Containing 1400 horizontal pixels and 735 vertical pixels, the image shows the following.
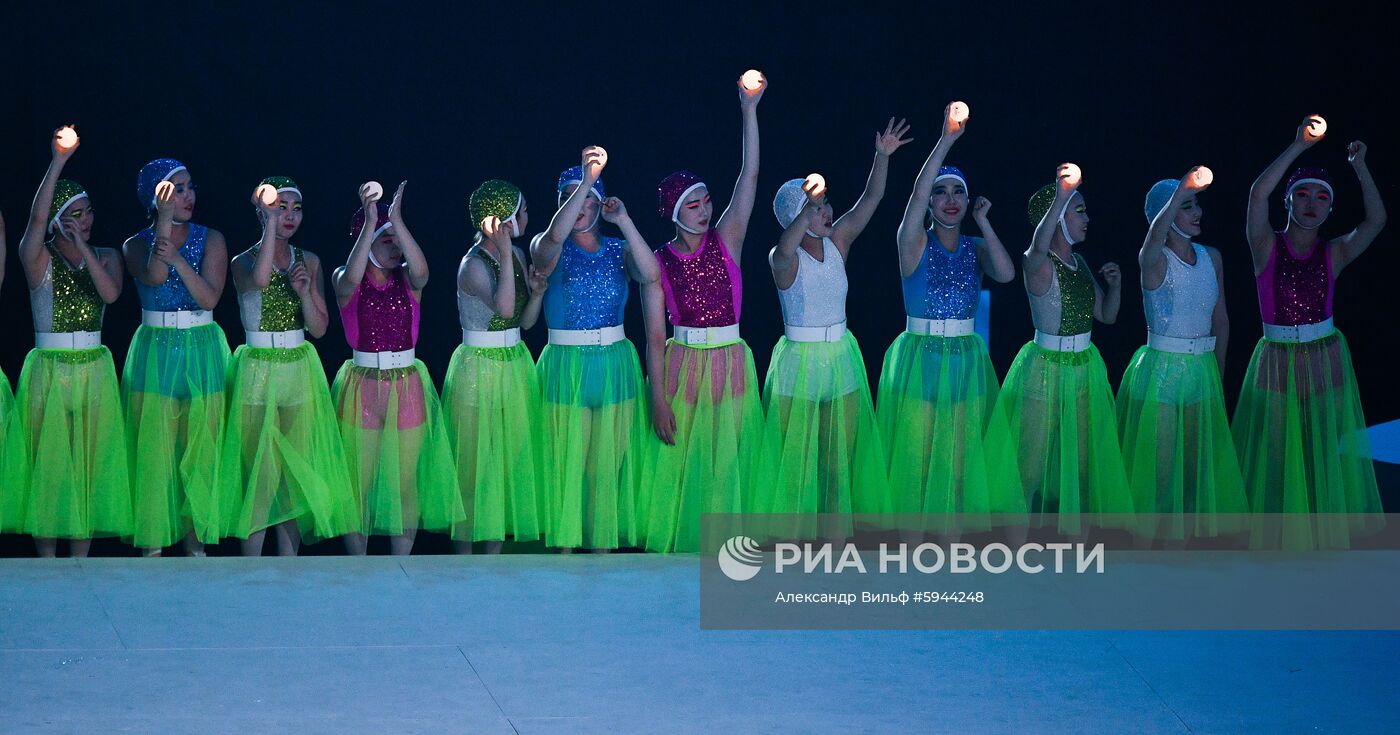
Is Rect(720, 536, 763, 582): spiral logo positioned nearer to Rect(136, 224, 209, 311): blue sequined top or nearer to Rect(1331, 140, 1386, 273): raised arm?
Rect(136, 224, 209, 311): blue sequined top

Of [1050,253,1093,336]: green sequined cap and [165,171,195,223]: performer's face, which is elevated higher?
[165,171,195,223]: performer's face

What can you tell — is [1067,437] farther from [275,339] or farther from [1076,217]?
[275,339]

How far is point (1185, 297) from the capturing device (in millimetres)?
4676

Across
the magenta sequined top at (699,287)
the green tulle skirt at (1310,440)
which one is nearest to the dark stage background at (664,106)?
the magenta sequined top at (699,287)

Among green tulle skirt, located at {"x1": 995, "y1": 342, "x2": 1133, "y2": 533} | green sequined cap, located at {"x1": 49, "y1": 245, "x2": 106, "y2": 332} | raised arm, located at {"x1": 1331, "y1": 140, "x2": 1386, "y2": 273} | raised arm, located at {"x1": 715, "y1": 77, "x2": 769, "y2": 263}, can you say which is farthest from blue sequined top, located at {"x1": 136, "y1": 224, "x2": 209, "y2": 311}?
raised arm, located at {"x1": 1331, "y1": 140, "x2": 1386, "y2": 273}

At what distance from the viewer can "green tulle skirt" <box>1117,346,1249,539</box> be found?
468 cm

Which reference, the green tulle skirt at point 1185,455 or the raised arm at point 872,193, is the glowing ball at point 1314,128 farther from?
the raised arm at point 872,193

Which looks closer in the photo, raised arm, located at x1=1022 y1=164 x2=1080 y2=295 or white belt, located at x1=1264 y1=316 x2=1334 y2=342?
raised arm, located at x1=1022 y1=164 x2=1080 y2=295

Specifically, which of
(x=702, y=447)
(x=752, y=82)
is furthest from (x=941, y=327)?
(x=752, y=82)

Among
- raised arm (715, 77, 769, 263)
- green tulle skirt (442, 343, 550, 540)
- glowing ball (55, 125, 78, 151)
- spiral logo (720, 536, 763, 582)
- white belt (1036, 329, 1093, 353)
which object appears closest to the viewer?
spiral logo (720, 536, 763, 582)

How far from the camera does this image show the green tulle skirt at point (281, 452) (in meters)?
4.52

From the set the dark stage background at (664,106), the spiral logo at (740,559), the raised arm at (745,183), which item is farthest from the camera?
the dark stage background at (664,106)

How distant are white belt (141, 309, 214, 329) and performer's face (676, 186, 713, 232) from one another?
1337 millimetres

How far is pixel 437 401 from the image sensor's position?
463 cm
